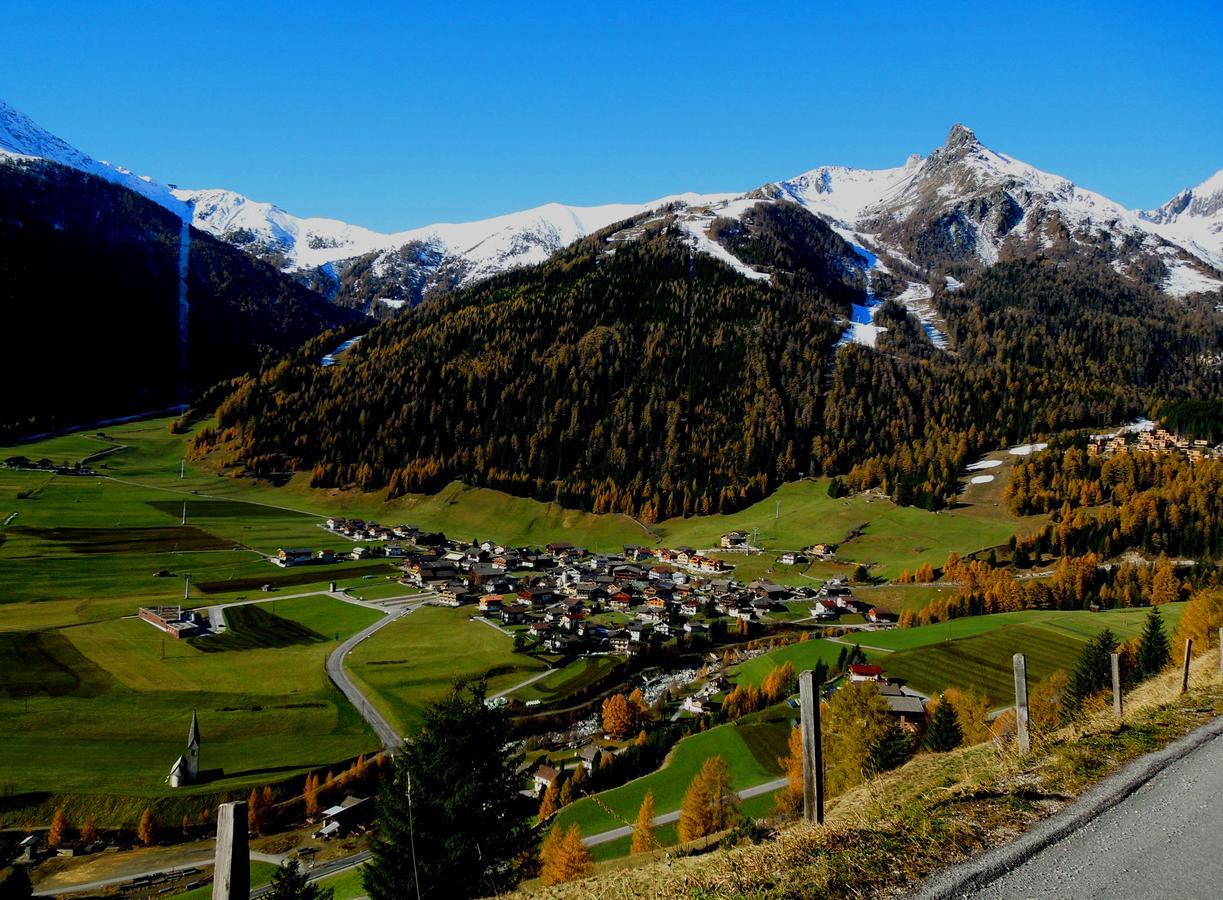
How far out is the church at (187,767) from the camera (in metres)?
43.2

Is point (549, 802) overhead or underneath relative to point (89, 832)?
underneath

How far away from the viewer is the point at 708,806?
38750mm

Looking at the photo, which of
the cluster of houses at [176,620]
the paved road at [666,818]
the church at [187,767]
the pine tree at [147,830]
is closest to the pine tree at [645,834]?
the paved road at [666,818]

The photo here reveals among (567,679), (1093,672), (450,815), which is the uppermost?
(450,815)

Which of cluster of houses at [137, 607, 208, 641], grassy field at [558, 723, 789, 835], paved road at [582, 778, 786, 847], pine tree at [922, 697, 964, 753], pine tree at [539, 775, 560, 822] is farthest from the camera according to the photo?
cluster of houses at [137, 607, 208, 641]

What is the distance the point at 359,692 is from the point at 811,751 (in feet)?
195

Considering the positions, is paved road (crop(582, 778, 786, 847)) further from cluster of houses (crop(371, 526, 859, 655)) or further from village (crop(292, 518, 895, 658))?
cluster of houses (crop(371, 526, 859, 655))

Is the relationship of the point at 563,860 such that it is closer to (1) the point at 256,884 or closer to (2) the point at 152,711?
(1) the point at 256,884

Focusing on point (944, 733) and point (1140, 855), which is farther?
point (944, 733)

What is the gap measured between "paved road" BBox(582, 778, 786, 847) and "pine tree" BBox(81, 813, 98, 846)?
99.3 ft

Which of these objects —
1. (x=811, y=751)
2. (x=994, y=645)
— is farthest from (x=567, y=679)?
(x=811, y=751)

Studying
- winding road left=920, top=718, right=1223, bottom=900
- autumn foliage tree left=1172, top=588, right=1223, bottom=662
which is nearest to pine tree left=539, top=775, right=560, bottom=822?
winding road left=920, top=718, right=1223, bottom=900

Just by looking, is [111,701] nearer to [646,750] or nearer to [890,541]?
[646,750]

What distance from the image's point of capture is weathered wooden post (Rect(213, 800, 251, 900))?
5996mm
